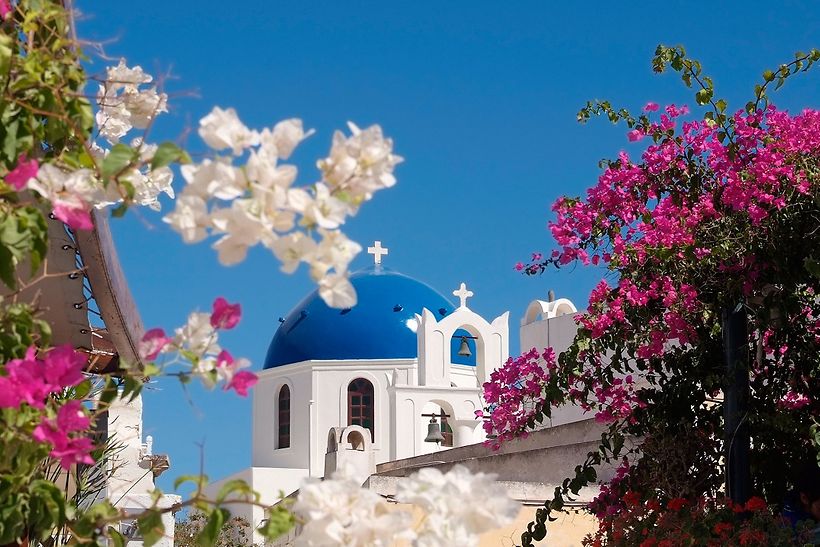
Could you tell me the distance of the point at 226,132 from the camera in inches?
81.7

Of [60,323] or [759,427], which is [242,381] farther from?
[759,427]

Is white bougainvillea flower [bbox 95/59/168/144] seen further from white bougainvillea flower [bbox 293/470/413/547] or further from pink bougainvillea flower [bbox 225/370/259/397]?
white bougainvillea flower [bbox 293/470/413/547]

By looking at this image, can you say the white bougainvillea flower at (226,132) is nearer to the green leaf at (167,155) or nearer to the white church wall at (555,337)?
the green leaf at (167,155)

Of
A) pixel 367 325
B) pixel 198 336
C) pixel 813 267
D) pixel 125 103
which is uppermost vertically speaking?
pixel 367 325

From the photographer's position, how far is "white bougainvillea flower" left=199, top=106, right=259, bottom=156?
2078mm

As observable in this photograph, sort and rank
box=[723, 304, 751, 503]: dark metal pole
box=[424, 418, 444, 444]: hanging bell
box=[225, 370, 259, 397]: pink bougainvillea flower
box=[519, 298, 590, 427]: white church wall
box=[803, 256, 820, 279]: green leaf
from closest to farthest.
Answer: box=[225, 370, 259, 397]: pink bougainvillea flower < box=[803, 256, 820, 279]: green leaf < box=[723, 304, 751, 503]: dark metal pole < box=[519, 298, 590, 427]: white church wall < box=[424, 418, 444, 444]: hanging bell

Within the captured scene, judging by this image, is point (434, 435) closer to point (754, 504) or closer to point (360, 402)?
point (360, 402)

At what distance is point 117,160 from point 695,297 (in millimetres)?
4644

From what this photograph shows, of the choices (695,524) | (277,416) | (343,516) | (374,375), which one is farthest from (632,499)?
(277,416)

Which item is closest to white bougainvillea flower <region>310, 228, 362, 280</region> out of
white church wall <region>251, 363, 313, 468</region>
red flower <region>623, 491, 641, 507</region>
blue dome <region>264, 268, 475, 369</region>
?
red flower <region>623, 491, 641, 507</region>

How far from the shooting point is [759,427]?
6535 millimetres

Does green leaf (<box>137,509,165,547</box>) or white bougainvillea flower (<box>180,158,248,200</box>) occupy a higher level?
white bougainvillea flower (<box>180,158,248,200</box>)

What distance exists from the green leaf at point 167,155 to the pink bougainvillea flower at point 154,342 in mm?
403

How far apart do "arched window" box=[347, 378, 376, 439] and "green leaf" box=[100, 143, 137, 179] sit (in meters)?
27.7
